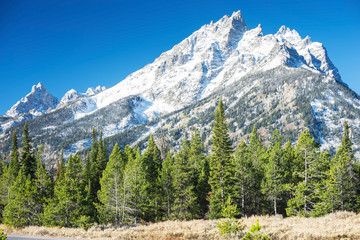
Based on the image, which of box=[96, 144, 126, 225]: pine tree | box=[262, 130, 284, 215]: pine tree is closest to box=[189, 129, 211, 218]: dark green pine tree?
box=[262, 130, 284, 215]: pine tree

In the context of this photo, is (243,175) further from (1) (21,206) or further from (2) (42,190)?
(1) (21,206)

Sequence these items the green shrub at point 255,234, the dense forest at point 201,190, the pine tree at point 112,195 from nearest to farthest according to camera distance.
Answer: the green shrub at point 255,234, the dense forest at point 201,190, the pine tree at point 112,195

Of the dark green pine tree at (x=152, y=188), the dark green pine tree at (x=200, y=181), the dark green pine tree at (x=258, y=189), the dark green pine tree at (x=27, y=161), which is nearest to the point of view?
the dark green pine tree at (x=152, y=188)

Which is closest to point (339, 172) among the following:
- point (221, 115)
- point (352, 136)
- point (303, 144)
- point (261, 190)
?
point (303, 144)

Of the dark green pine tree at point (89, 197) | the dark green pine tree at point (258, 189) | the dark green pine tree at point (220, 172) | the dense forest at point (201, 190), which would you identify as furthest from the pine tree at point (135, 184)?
the dark green pine tree at point (258, 189)

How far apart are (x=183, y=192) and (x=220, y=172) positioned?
255 inches

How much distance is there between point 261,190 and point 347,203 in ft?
46.3

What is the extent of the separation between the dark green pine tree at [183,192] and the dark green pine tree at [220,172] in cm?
308

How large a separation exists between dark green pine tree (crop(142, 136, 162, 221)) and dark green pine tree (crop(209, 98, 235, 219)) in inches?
372

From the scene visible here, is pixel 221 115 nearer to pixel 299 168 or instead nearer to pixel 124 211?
pixel 299 168

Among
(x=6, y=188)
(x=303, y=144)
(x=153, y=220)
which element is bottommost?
(x=153, y=220)

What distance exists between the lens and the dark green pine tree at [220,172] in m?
35.9

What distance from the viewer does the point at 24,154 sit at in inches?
1918

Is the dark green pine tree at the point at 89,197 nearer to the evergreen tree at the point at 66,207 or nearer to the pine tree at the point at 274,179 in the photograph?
the evergreen tree at the point at 66,207
